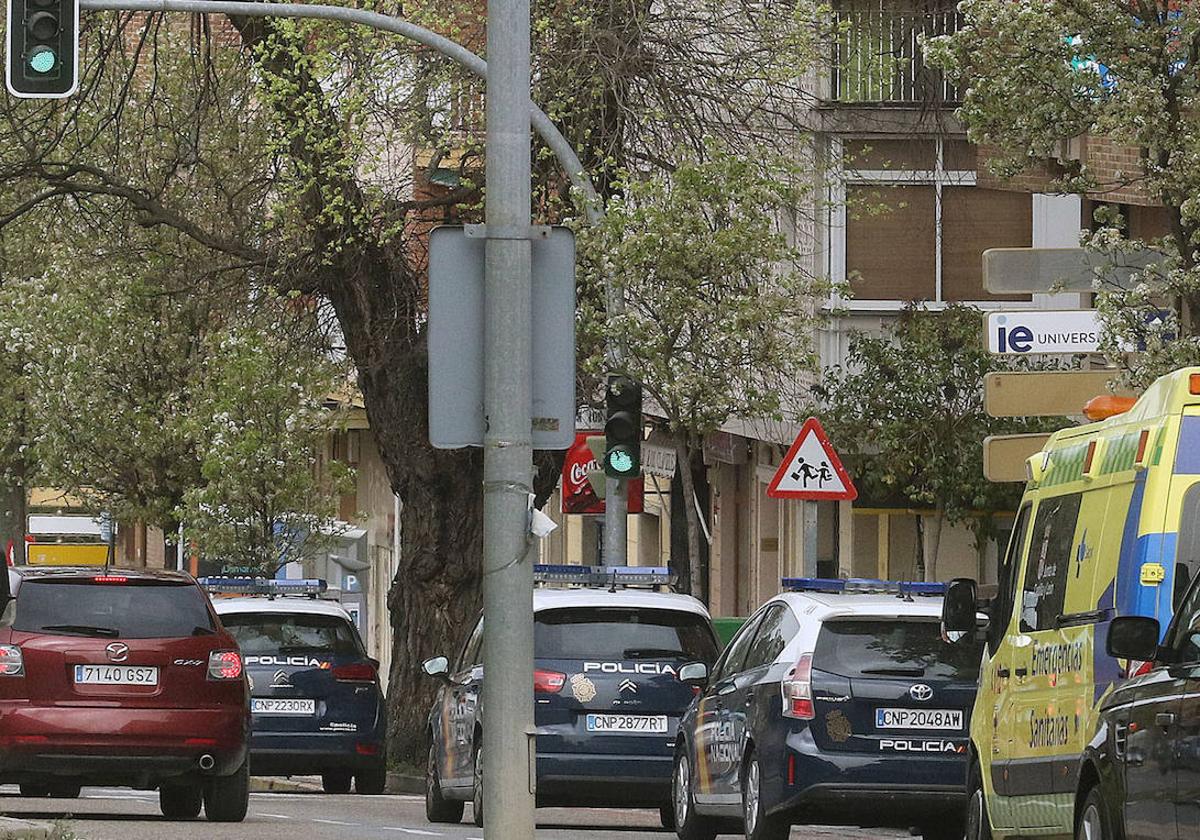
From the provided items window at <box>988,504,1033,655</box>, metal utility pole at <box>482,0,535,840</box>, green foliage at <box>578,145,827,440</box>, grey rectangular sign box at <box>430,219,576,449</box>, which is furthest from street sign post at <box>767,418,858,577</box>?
metal utility pole at <box>482,0,535,840</box>

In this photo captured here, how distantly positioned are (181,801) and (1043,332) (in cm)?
658

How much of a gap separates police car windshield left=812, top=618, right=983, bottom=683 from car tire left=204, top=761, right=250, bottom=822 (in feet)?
16.0

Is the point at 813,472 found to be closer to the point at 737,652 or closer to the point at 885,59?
the point at 737,652

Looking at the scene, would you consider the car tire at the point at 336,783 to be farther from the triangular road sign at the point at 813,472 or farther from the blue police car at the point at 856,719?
the blue police car at the point at 856,719

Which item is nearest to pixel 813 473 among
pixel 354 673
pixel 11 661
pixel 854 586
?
pixel 354 673

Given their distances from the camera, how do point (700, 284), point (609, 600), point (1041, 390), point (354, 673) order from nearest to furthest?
point (1041, 390) → point (609, 600) → point (700, 284) → point (354, 673)

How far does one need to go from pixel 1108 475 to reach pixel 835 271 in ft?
66.7

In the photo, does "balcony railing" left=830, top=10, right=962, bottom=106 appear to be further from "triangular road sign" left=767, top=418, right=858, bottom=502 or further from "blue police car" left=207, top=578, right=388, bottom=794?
"blue police car" left=207, top=578, right=388, bottom=794

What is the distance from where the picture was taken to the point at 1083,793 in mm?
10359

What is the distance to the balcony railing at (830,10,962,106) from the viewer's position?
98.4ft

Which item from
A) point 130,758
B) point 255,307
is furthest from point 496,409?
point 255,307

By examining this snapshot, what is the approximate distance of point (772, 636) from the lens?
1548 centimetres

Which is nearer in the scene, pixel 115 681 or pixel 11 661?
pixel 11 661

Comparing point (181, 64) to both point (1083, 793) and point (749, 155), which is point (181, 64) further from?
point (1083, 793)
